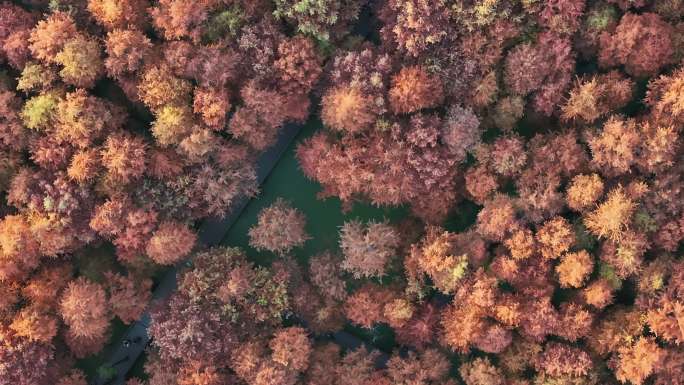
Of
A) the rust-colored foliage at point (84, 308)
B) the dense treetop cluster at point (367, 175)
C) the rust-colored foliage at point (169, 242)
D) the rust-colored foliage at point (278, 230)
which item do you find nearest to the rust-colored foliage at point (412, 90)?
the dense treetop cluster at point (367, 175)

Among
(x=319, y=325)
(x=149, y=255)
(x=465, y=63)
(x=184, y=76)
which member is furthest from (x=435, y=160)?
(x=149, y=255)

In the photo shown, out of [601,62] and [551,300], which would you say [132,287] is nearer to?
[551,300]

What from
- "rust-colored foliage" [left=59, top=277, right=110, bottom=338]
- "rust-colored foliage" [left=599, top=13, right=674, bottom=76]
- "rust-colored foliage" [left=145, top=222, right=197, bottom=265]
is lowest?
"rust-colored foliage" [left=59, top=277, right=110, bottom=338]

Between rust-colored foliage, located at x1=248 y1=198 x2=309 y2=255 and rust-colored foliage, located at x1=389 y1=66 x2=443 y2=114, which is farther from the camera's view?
rust-colored foliage, located at x1=248 y1=198 x2=309 y2=255

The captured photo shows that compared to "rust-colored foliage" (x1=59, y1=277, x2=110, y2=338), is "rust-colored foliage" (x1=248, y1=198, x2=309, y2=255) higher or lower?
higher

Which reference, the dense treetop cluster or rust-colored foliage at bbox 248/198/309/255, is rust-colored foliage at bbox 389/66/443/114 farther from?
rust-colored foliage at bbox 248/198/309/255

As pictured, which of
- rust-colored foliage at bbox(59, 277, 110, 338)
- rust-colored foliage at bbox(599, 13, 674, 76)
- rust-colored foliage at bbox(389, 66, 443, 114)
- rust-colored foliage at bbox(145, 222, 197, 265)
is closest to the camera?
rust-colored foliage at bbox(599, 13, 674, 76)

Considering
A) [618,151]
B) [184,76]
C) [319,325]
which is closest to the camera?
[618,151]

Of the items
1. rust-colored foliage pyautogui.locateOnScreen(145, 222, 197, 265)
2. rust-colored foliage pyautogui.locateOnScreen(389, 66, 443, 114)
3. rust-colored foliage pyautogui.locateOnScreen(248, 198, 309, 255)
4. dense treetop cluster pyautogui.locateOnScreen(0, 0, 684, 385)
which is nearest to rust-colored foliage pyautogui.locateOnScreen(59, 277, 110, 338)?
dense treetop cluster pyautogui.locateOnScreen(0, 0, 684, 385)

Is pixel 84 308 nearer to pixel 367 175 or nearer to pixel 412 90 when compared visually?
pixel 367 175
